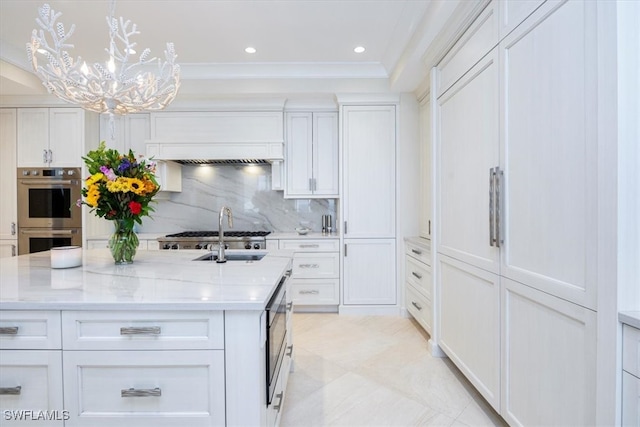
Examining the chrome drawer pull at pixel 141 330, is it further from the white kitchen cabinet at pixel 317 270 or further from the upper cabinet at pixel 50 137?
the upper cabinet at pixel 50 137

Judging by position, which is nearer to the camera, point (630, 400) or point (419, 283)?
point (630, 400)

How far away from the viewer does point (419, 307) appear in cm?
313

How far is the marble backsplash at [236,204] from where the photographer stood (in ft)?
14.0

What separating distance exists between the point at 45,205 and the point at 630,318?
488 cm

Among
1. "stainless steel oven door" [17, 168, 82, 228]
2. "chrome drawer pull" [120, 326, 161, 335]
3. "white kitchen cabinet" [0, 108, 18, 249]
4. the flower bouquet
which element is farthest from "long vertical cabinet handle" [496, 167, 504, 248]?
"white kitchen cabinet" [0, 108, 18, 249]

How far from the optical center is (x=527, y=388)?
4.91ft

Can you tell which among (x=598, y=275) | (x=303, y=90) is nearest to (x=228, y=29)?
(x=303, y=90)

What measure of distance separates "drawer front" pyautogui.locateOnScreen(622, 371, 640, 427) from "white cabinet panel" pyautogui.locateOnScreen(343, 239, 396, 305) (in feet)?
8.73

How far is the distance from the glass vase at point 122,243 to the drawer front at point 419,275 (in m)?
2.29

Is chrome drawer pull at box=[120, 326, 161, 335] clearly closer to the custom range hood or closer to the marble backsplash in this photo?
the custom range hood

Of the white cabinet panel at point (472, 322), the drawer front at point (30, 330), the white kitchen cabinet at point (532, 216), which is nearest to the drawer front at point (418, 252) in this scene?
the white cabinet panel at point (472, 322)

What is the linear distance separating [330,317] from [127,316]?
268 cm

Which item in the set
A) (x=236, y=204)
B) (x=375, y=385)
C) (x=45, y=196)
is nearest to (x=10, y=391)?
(x=375, y=385)

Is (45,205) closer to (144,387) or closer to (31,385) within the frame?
(31,385)
